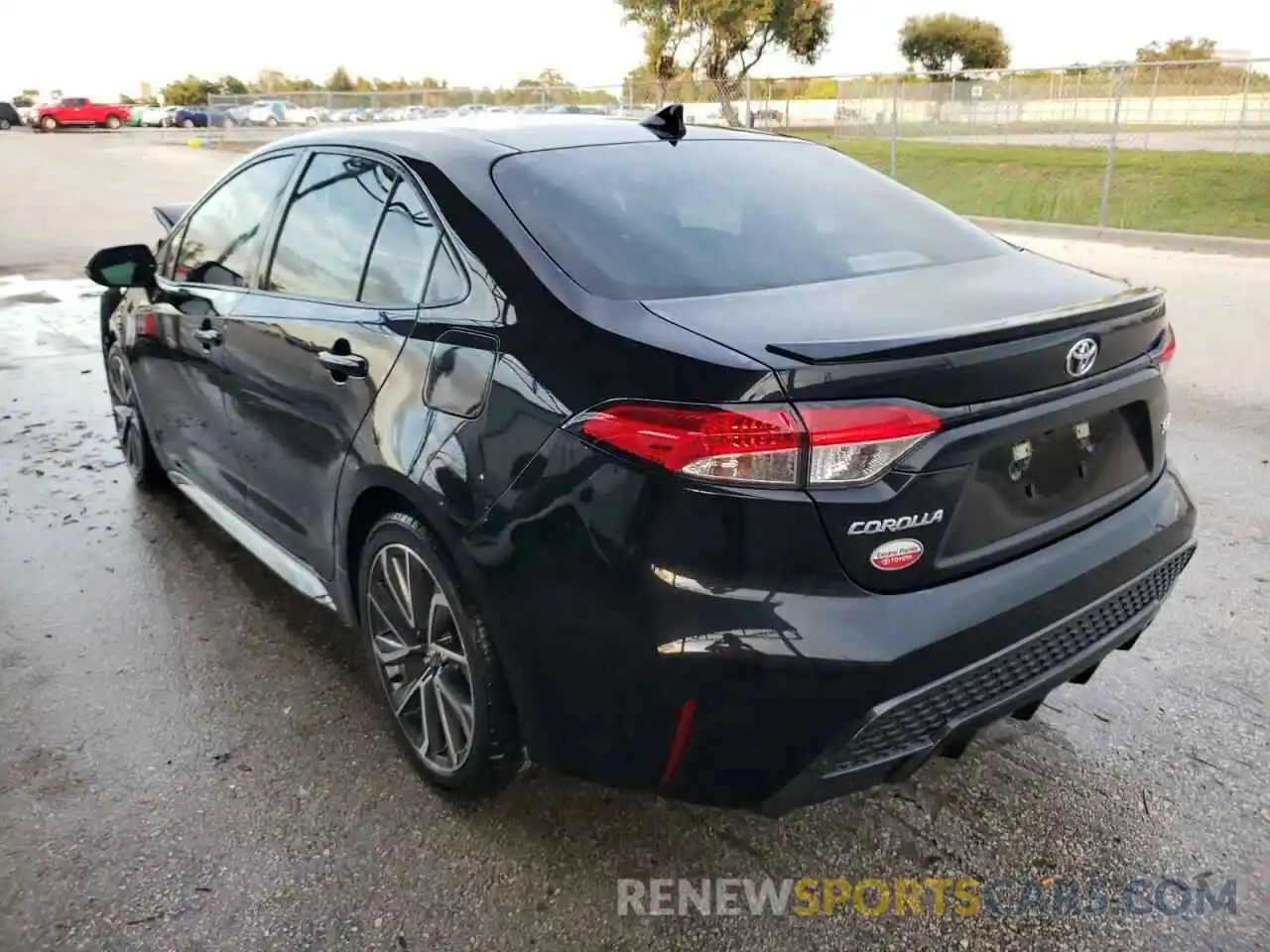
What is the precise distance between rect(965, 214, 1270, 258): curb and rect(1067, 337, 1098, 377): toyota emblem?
10423 mm

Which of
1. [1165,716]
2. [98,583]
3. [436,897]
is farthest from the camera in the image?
[98,583]

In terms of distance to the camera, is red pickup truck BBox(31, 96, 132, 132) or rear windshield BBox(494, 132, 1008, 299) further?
red pickup truck BBox(31, 96, 132, 132)

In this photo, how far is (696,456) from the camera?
195cm

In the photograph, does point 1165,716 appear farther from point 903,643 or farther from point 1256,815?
point 903,643

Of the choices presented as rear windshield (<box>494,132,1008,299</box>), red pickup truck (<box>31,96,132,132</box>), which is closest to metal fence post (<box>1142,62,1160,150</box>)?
rear windshield (<box>494,132,1008,299</box>)

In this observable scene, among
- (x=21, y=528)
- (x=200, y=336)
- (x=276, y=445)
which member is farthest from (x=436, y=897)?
(x=21, y=528)

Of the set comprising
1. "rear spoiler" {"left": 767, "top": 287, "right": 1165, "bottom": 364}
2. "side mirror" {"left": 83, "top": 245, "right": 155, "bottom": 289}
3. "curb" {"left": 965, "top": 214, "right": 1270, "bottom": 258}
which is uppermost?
"rear spoiler" {"left": 767, "top": 287, "right": 1165, "bottom": 364}

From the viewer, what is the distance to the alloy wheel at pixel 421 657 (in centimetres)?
259

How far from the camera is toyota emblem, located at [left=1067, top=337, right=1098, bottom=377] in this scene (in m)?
2.21

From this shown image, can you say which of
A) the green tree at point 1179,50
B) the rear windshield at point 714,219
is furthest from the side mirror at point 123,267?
the green tree at point 1179,50

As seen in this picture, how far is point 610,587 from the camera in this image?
2064 mm

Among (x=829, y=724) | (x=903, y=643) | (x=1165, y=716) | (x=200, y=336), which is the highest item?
(x=200, y=336)

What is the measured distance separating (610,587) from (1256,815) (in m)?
1.82

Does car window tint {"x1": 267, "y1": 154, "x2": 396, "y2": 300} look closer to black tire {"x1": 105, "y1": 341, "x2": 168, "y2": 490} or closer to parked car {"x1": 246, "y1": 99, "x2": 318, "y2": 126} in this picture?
black tire {"x1": 105, "y1": 341, "x2": 168, "y2": 490}
